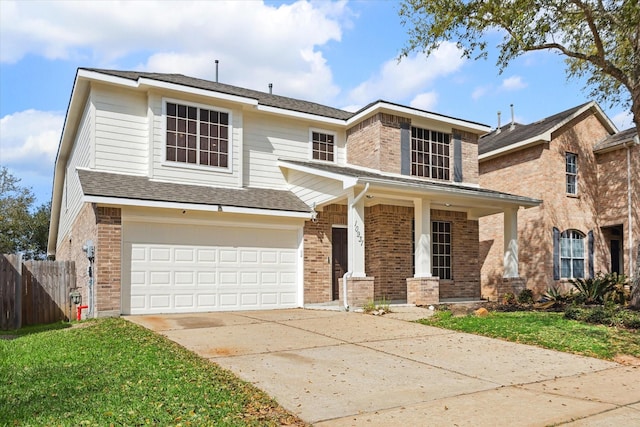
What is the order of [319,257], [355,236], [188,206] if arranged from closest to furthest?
[188,206] → [355,236] → [319,257]

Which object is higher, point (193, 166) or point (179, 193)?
point (193, 166)

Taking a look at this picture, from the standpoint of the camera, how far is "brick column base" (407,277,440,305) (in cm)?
1392

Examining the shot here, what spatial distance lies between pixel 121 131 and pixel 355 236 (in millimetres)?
6813

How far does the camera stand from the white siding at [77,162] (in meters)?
13.8

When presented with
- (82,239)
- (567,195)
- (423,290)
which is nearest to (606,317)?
(423,290)

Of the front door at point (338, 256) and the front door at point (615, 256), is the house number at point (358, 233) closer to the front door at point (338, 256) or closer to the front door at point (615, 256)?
the front door at point (338, 256)

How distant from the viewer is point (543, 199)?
62.7ft

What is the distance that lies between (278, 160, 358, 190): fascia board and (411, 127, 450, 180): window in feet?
13.2

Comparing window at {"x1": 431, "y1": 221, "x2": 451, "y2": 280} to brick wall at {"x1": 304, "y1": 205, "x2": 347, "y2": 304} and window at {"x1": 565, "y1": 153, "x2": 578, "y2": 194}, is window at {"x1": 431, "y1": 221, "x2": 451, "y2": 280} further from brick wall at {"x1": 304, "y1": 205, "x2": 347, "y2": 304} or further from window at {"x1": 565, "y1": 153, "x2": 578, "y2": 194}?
window at {"x1": 565, "y1": 153, "x2": 578, "y2": 194}

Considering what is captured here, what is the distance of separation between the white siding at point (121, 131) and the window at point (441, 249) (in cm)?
914

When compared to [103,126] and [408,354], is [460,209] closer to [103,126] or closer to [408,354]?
[408,354]

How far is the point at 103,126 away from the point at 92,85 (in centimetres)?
109

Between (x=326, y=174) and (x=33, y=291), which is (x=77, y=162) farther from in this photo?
(x=326, y=174)

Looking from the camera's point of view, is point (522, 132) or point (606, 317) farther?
point (522, 132)
